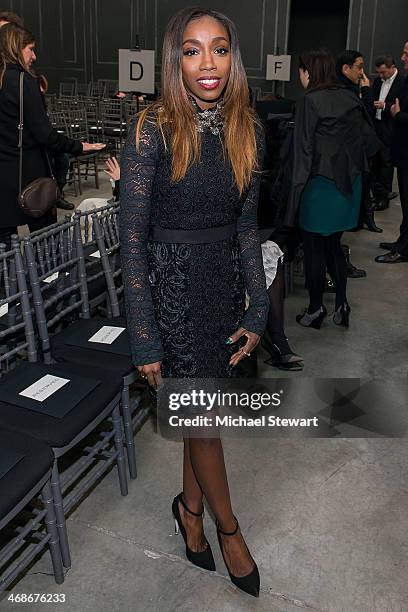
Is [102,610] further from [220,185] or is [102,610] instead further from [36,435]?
[220,185]

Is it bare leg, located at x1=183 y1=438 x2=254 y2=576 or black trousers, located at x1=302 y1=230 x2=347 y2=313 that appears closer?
bare leg, located at x1=183 y1=438 x2=254 y2=576

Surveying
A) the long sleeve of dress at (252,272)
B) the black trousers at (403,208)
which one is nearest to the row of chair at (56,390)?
the long sleeve of dress at (252,272)

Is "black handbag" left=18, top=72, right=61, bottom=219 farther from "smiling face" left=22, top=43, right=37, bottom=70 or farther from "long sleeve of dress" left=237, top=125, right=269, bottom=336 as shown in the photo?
"long sleeve of dress" left=237, top=125, right=269, bottom=336

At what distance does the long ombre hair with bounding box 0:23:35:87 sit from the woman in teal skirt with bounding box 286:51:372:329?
1461 mm

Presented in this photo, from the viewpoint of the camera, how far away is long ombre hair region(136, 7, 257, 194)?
1529mm

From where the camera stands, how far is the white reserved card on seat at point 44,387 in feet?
6.67

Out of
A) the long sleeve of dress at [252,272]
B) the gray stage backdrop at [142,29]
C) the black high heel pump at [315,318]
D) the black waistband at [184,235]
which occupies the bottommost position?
the black high heel pump at [315,318]

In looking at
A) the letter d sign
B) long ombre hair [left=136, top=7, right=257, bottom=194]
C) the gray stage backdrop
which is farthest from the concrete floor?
the gray stage backdrop

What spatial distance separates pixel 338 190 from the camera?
3.54 m

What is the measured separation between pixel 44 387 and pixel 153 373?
55 centimetres

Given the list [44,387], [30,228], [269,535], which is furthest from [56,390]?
[30,228]

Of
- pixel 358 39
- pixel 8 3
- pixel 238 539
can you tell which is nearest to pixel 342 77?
pixel 238 539

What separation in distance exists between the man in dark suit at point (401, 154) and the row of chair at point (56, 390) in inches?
111

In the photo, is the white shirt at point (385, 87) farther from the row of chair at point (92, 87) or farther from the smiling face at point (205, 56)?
the row of chair at point (92, 87)
